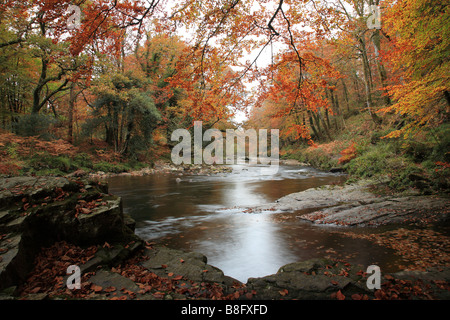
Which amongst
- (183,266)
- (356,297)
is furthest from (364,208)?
(183,266)

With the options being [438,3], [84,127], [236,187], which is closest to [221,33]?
[438,3]

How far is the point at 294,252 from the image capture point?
464 cm

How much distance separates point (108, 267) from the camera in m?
3.27

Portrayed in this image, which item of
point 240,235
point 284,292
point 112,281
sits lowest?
point 240,235

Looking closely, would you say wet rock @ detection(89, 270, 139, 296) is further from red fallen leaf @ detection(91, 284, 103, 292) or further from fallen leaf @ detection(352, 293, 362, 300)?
fallen leaf @ detection(352, 293, 362, 300)

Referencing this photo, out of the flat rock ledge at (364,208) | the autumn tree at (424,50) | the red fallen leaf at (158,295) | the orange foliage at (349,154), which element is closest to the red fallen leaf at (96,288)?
the red fallen leaf at (158,295)

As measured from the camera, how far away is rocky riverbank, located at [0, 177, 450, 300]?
2658 millimetres

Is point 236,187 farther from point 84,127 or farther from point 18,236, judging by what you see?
point 84,127

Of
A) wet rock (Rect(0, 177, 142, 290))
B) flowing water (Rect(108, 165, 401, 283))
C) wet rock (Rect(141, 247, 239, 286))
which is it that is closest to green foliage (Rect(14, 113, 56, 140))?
flowing water (Rect(108, 165, 401, 283))

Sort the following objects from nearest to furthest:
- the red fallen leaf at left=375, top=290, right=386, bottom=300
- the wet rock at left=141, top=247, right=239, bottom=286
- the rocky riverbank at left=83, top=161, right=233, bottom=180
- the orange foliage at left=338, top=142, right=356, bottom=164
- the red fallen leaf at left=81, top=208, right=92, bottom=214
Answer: the red fallen leaf at left=375, top=290, right=386, bottom=300 → the wet rock at left=141, top=247, right=239, bottom=286 → the red fallen leaf at left=81, top=208, right=92, bottom=214 → the orange foliage at left=338, top=142, right=356, bottom=164 → the rocky riverbank at left=83, top=161, right=233, bottom=180

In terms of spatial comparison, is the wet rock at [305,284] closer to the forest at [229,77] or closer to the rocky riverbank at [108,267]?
the rocky riverbank at [108,267]

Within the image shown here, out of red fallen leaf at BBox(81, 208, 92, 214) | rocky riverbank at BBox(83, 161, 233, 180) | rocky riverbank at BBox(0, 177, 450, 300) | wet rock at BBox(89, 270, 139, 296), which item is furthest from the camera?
rocky riverbank at BBox(83, 161, 233, 180)

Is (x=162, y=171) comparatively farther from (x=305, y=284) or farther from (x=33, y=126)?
(x=305, y=284)

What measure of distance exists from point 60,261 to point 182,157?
2253 cm
